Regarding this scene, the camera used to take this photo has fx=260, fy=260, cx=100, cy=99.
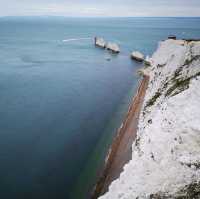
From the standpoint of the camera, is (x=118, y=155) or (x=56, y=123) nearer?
(x=118, y=155)

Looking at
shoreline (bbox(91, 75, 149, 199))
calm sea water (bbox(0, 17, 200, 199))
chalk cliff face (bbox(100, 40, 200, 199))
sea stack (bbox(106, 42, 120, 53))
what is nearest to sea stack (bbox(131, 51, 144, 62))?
calm sea water (bbox(0, 17, 200, 199))

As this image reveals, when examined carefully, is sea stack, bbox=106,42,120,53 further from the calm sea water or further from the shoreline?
the shoreline

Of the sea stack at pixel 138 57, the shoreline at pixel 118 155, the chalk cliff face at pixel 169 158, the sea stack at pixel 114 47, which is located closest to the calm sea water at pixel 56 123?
the shoreline at pixel 118 155

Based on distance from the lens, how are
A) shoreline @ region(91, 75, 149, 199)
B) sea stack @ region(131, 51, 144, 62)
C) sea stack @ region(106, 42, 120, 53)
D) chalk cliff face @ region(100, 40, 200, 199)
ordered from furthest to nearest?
sea stack @ region(106, 42, 120, 53)
sea stack @ region(131, 51, 144, 62)
shoreline @ region(91, 75, 149, 199)
chalk cliff face @ region(100, 40, 200, 199)

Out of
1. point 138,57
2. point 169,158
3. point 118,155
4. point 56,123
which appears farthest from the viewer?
point 138,57

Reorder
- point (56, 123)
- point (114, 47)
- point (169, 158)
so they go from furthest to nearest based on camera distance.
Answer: point (114, 47) → point (56, 123) → point (169, 158)

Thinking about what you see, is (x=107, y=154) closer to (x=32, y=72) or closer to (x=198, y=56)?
(x=198, y=56)

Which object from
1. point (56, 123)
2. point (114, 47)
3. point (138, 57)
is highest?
point (114, 47)

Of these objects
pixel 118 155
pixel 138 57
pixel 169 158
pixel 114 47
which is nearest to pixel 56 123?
pixel 118 155

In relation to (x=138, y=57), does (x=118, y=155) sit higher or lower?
lower

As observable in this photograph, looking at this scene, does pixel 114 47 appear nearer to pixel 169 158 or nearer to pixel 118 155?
pixel 118 155

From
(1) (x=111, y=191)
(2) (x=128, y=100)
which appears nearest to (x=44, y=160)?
(1) (x=111, y=191)
